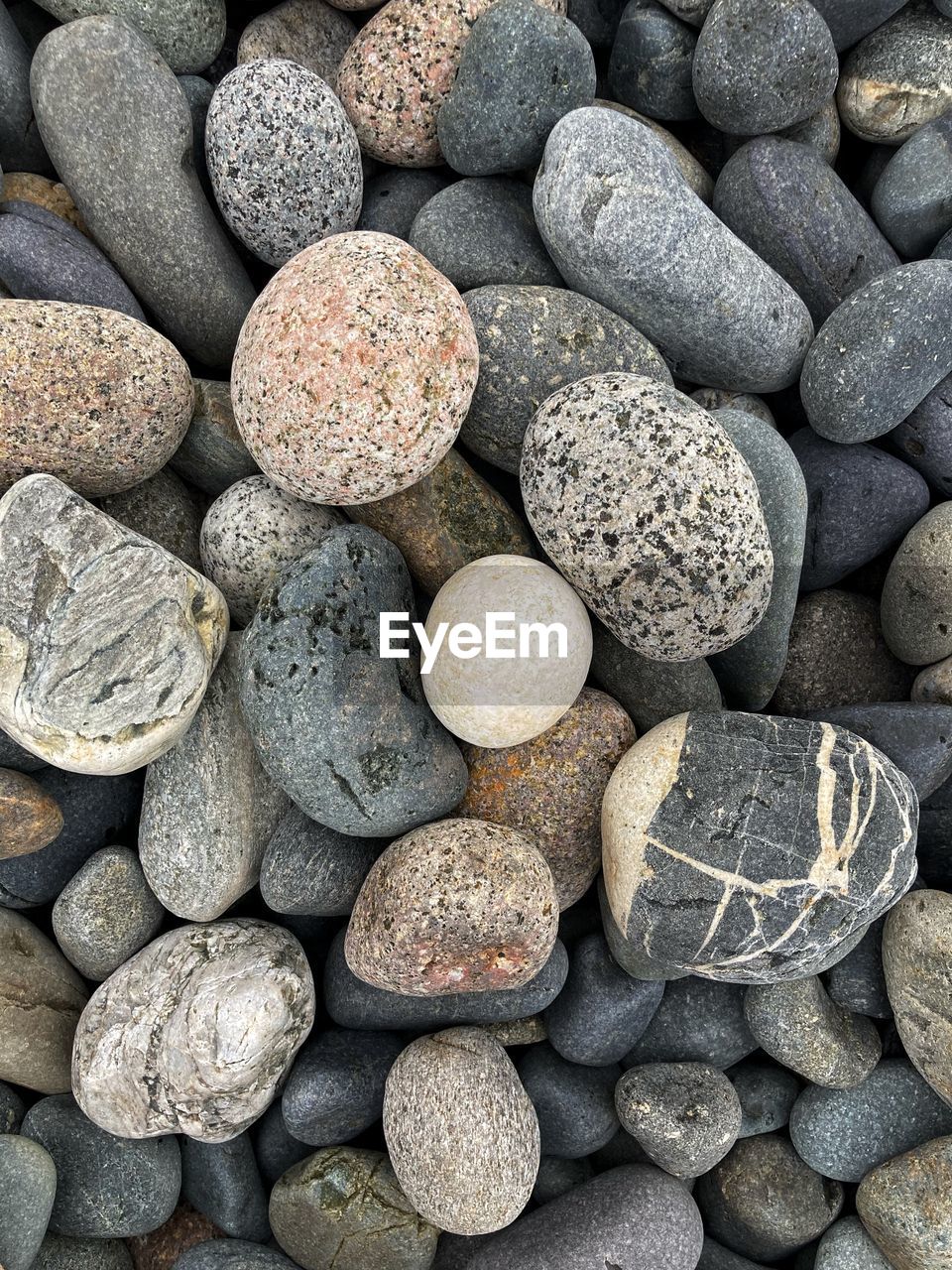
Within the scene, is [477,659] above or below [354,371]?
below

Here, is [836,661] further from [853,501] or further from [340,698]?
[340,698]

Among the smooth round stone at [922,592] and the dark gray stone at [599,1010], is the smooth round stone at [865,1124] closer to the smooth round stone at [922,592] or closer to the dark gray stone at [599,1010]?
the dark gray stone at [599,1010]

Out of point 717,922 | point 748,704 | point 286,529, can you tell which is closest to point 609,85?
point 286,529

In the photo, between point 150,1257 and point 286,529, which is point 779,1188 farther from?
point 286,529

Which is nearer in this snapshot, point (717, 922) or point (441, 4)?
point (717, 922)
